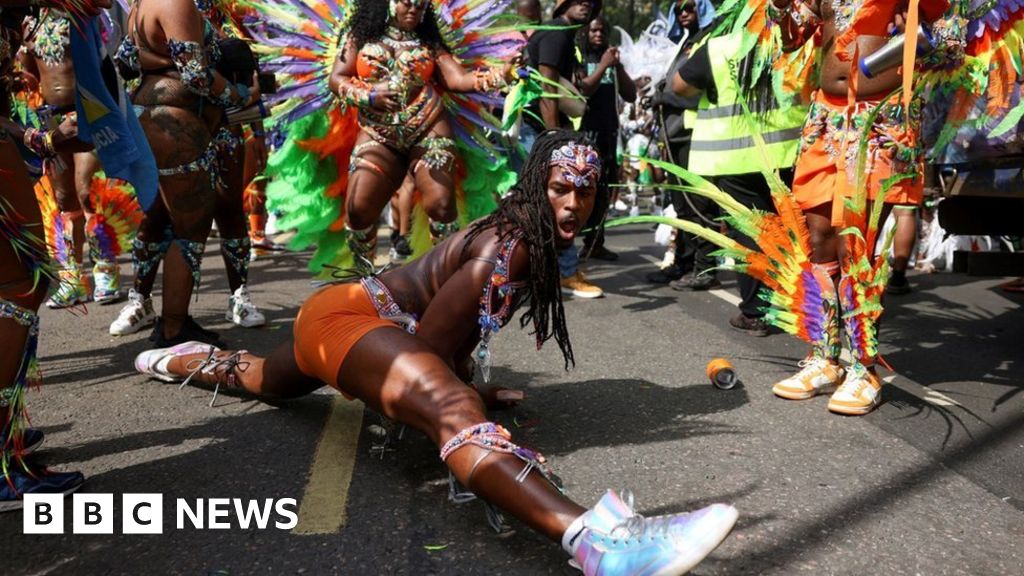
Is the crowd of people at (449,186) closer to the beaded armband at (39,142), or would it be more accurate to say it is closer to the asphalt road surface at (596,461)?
the beaded armband at (39,142)

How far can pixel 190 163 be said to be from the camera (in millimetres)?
4109

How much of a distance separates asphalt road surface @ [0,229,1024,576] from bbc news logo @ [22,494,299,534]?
3 cm

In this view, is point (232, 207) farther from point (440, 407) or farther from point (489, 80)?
point (440, 407)

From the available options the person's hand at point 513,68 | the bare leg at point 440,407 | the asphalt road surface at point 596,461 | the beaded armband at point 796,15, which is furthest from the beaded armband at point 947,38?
the bare leg at point 440,407

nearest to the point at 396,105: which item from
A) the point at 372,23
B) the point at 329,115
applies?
the point at 372,23

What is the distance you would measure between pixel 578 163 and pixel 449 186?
6.87 feet

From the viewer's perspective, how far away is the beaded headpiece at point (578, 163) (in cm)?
274

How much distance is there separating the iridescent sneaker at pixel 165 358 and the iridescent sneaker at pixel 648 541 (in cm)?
217

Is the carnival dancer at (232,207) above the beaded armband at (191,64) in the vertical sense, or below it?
below

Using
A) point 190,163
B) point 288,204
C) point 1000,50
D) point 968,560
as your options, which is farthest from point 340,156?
point 968,560

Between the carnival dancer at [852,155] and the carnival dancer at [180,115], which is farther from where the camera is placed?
the carnival dancer at [180,115]

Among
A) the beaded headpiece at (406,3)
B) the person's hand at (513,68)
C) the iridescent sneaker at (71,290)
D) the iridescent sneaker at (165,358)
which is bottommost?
the iridescent sneaker at (71,290)

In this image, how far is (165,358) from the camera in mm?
3672

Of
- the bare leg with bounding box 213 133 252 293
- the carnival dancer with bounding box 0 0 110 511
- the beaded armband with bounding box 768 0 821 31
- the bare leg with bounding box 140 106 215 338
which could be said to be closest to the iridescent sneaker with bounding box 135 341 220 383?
the bare leg with bounding box 140 106 215 338
